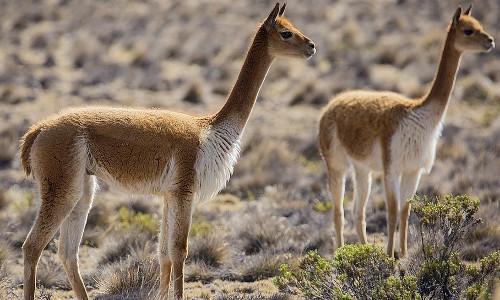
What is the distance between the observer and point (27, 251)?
605cm

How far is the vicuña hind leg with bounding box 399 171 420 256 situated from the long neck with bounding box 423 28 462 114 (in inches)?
30.6

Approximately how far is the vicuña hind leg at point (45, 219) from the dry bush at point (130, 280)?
954 millimetres

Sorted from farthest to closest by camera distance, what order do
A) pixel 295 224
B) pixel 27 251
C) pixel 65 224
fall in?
pixel 295 224 < pixel 65 224 < pixel 27 251

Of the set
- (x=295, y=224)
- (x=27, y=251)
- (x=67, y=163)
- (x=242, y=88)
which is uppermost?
(x=242, y=88)

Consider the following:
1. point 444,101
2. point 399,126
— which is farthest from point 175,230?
point 444,101

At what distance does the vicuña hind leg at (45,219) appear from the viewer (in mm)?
6012

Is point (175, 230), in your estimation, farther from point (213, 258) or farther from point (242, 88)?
point (213, 258)

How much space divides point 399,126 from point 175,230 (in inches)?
122

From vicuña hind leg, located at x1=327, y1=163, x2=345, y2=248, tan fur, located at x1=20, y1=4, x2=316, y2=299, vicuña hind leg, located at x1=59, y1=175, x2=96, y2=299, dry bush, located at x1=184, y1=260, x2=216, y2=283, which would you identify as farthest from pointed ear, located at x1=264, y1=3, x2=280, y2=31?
dry bush, located at x1=184, y1=260, x2=216, y2=283

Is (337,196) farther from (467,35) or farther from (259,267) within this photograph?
(467,35)

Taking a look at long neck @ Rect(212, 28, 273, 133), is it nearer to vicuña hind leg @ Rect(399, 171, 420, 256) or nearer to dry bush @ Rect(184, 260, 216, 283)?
dry bush @ Rect(184, 260, 216, 283)

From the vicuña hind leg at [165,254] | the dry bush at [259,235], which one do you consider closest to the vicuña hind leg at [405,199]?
the dry bush at [259,235]

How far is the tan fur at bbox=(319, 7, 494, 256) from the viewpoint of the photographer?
27.6ft

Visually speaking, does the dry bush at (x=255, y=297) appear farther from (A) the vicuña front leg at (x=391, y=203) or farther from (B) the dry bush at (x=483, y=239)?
(B) the dry bush at (x=483, y=239)
